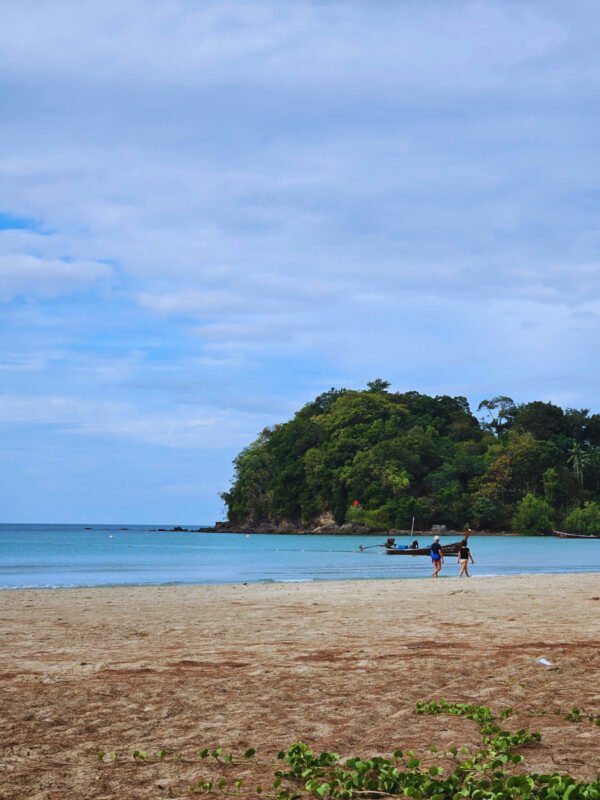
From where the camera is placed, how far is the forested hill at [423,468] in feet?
397

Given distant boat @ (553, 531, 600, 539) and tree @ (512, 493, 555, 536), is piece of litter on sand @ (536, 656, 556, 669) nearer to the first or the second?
distant boat @ (553, 531, 600, 539)

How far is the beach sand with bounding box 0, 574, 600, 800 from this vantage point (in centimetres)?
620

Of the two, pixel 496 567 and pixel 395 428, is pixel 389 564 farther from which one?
pixel 395 428

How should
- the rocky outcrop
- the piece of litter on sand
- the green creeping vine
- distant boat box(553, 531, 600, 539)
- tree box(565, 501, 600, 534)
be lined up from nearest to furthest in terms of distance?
the green creeping vine < the piece of litter on sand < distant boat box(553, 531, 600, 539) < tree box(565, 501, 600, 534) < the rocky outcrop

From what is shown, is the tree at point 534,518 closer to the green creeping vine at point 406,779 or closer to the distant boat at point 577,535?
the distant boat at point 577,535

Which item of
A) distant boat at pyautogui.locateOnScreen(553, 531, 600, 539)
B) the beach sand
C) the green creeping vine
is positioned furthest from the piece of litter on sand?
distant boat at pyautogui.locateOnScreen(553, 531, 600, 539)

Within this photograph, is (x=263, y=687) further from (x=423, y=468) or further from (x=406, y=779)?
(x=423, y=468)

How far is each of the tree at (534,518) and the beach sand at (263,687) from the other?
342 ft

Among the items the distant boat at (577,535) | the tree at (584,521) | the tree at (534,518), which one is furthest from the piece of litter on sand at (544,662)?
the tree at (584,521)

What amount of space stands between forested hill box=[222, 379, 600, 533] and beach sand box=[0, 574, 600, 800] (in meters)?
106

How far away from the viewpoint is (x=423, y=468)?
126 m

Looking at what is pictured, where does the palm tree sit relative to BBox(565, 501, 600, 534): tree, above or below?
above

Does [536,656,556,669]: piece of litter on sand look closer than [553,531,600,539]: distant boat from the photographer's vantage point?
Yes

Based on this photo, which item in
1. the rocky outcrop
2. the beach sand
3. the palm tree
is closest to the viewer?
the beach sand
